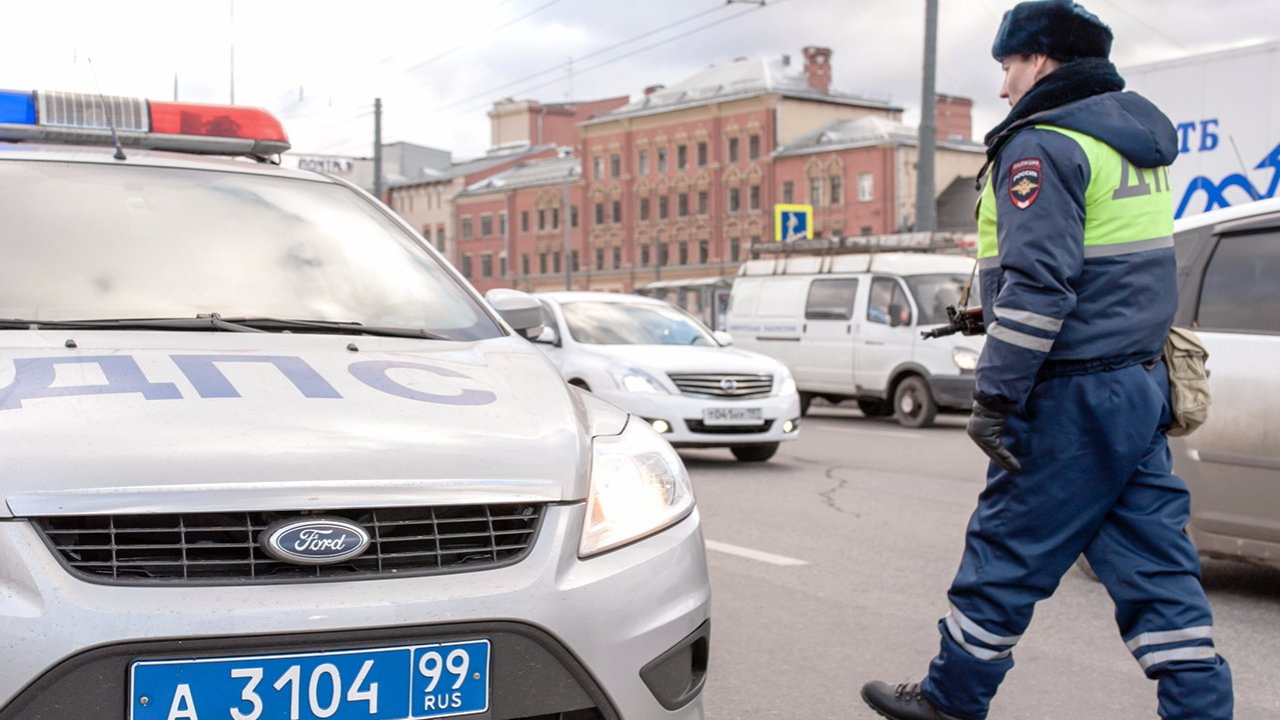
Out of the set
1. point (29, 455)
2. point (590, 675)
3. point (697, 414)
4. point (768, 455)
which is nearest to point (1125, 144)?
point (590, 675)

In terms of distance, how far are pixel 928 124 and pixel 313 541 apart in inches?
837

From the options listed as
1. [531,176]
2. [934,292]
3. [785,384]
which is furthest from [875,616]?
[531,176]

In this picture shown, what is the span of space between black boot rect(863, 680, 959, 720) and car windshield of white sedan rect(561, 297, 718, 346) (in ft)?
27.5

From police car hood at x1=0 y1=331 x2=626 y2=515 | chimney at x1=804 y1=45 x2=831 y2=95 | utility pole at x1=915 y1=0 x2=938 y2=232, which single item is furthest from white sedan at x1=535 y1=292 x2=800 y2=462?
chimney at x1=804 y1=45 x2=831 y2=95

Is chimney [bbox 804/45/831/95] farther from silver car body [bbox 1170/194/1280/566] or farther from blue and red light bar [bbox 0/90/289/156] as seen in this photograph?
blue and red light bar [bbox 0/90/289/156]

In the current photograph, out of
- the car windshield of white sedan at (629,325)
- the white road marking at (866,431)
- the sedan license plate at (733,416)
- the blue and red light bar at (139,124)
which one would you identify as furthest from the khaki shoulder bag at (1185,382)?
the white road marking at (866,431)

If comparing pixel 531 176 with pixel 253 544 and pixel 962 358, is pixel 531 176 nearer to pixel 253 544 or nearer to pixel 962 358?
pixel 962 358

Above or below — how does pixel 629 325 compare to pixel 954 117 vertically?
below

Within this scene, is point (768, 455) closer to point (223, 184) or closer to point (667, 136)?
point (223, 184)

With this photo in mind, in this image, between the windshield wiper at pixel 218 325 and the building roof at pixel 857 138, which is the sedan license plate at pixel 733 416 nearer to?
the windshield wiper at pixel 218 325

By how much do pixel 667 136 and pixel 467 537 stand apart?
7943 cm

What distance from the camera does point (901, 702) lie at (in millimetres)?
3822

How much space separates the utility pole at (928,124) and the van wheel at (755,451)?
1070 centimetres

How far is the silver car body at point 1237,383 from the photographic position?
18.0 feet
